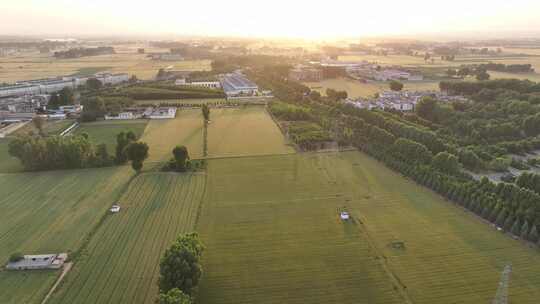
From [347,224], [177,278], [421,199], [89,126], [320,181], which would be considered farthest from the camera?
[89,126]

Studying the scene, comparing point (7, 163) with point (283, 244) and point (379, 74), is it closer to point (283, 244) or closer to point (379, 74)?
point (283, 244)

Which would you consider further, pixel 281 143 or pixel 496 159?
pixel 281 143

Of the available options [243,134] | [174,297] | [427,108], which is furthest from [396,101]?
Answer: [174,297]

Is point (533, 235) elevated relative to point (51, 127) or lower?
lower

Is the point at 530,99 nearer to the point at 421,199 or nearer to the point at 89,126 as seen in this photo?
the point at 421,199

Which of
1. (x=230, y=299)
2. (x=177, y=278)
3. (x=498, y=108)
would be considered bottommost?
(x=230, y=299)

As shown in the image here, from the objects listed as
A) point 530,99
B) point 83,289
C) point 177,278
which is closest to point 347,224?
point 177,278

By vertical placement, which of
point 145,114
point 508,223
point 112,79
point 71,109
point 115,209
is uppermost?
point 112,79
